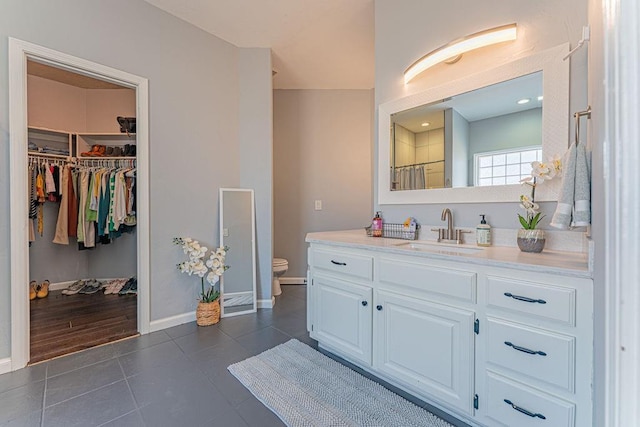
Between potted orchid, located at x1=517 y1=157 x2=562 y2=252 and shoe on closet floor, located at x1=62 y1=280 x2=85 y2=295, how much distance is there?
4.60m

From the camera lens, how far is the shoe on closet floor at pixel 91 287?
11.4ft

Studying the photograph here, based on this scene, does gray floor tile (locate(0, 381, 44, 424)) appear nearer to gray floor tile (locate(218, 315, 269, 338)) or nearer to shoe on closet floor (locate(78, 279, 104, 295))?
gray floor tile (locate(218, 315, 269, 338))

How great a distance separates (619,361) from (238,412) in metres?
1.60

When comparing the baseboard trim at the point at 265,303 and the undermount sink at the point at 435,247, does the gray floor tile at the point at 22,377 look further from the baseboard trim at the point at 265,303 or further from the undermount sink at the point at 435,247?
the undermount sink at the point at 435,247

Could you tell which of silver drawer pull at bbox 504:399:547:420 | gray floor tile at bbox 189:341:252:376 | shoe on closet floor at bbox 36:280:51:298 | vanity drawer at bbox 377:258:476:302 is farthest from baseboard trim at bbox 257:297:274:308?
shoe on closet floor at bbox 36:280:51:298

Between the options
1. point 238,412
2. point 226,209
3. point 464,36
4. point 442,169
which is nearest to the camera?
point 238,412

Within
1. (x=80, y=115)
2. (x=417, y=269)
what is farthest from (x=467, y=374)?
(x=80, y=115)

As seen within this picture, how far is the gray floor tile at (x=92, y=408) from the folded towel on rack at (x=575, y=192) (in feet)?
7.56

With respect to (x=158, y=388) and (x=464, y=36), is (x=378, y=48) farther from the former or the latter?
(x=158, y=388)

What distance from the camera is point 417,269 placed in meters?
1.50

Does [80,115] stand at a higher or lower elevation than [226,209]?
higher

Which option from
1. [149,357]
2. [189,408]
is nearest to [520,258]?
[189,408]

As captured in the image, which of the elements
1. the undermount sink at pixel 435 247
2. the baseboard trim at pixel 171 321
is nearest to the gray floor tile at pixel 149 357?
the baseboard trim at pixel 171 321

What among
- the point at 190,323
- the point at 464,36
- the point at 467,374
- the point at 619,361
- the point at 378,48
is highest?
the point at 378,48
